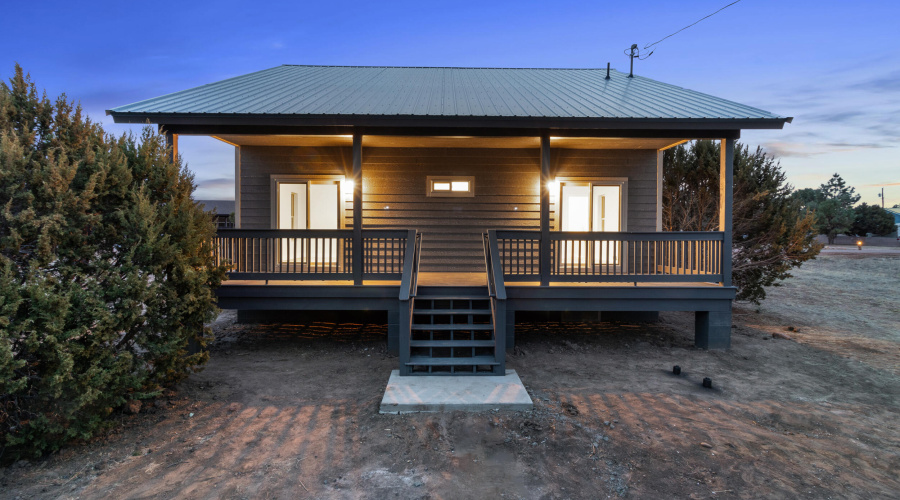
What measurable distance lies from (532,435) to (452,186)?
5734 mm

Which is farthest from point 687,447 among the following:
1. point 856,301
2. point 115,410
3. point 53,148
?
point 856,301

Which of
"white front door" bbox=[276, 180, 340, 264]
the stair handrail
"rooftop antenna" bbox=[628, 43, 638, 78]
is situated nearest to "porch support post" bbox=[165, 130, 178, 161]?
"white front door" bbox=[276, 180, 340, 264]

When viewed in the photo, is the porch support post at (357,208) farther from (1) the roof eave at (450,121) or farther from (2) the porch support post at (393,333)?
(2) the porch support post at (393,333)

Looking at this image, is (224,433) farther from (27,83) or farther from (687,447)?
A: (687,447)

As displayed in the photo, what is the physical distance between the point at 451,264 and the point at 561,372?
361 cm

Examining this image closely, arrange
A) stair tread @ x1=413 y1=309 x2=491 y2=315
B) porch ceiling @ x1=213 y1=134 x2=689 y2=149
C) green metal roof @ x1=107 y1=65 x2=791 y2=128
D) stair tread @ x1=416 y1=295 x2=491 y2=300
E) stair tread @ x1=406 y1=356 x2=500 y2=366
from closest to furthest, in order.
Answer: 1. stair tread @ x1=406 y1=356 x2=500 y2=366
2. stair tread @ x1=413 y1=309 x2=491 y2=315
3. stair tread @ x1=416 y1=295 x2=491 y2=300
4. green metal roof @ x1=107 y1=65 x2=791 y2=128
5. porch ceiling @ x1=213 y1=134 x2=689 y2=149

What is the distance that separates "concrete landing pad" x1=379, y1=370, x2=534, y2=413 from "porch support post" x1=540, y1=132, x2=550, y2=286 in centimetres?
199

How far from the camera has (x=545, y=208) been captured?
6.67m

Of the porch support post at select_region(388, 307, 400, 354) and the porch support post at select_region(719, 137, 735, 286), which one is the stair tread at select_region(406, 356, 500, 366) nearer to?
the porch support post at select_region(388, 307, 400, 354)

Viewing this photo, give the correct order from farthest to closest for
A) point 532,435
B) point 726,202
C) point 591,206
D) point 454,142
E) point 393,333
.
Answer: point 591,206 < point 454,142 < point 726,202 < point 393,333 < point 532,435

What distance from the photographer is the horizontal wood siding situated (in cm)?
870

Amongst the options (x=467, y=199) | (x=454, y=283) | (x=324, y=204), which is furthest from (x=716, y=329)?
(x=324, y=204)

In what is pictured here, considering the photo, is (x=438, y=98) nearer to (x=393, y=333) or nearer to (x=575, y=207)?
(x=575, y=207)

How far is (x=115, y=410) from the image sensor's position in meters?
4.21
